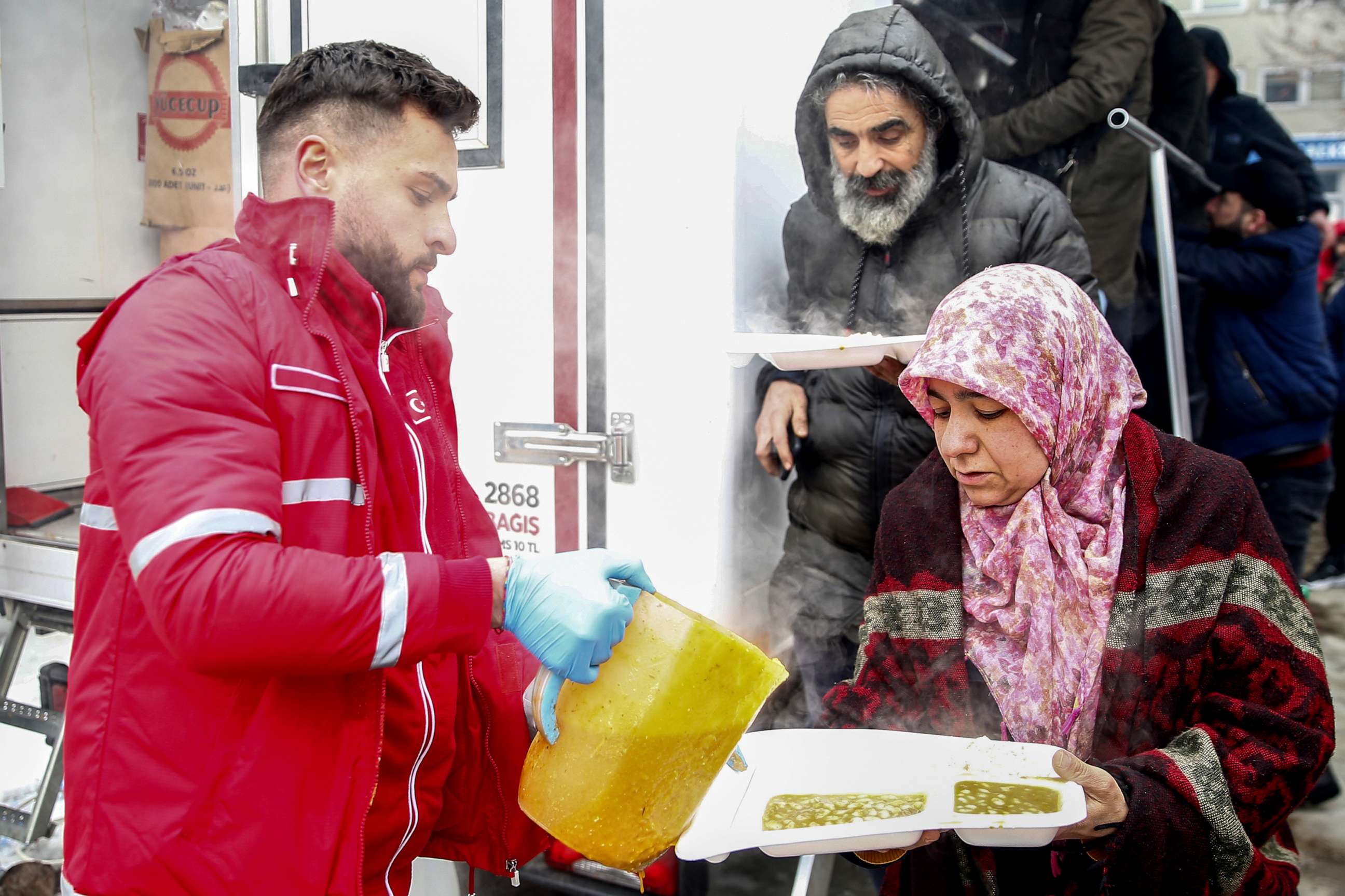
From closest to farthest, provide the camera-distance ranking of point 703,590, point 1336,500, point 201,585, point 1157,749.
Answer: point 201,585 → point 1157,749 → point 703,590 → point 1336,500

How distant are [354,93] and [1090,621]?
5.21ft

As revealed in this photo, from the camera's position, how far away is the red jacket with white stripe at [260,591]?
1273 mm

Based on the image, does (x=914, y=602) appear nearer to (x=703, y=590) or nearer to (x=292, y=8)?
(x=703, y=590)

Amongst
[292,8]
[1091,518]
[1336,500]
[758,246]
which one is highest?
[292,8]

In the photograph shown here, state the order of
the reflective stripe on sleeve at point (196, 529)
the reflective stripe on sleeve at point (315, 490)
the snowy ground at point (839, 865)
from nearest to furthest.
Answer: the reflective stripe on sleeve at point (196, 529) → the reflective stripe on sleeve at point (315, 490) → the snowy ground at point (839, 865)

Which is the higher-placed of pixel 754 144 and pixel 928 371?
pixel 754 144

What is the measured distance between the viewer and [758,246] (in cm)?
260

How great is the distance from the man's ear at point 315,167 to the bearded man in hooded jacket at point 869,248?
1.30m

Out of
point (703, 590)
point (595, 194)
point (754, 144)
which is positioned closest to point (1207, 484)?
point (703, 590)

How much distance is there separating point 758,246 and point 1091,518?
1.16m

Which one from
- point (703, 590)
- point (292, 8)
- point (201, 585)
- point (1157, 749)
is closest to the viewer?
point (201, 585)

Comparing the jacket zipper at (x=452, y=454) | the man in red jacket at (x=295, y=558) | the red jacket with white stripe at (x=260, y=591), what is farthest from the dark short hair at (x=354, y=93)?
the jacket zipper at (x=452, y=454)

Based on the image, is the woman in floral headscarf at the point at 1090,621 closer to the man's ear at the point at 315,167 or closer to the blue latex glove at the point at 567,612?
the blue latex glove at the point at 567,612

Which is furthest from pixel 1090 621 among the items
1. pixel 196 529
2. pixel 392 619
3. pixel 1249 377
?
pixel 1249 377
